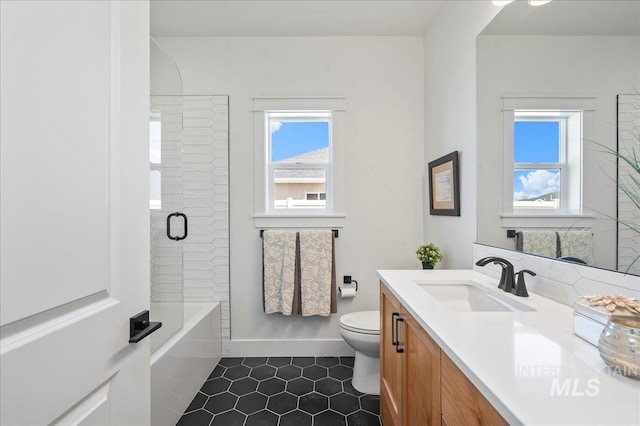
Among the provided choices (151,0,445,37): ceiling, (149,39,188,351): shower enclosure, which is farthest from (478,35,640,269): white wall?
(149,39,188,351): shower enclosure

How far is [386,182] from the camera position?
228 centimetres

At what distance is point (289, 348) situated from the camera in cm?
223

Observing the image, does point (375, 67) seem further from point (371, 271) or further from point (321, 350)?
point (321, 350)

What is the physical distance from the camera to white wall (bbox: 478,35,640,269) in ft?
2.85

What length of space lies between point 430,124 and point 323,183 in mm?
983

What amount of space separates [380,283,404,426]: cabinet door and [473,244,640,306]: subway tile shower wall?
59cm

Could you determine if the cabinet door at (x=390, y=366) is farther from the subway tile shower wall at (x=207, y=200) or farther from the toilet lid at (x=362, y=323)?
Result: the subway tile shower wall at (x=207, y=200)

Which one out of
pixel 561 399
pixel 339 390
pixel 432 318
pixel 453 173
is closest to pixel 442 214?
pixel 453 173

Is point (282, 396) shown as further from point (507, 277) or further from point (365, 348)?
point (507, 277)

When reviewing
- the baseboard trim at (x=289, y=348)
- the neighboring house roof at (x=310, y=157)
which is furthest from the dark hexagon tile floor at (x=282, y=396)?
the neighboring house roof at (x=310, y=157)

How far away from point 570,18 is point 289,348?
8.26 feet

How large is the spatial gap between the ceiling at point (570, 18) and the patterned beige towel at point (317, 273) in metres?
1.62

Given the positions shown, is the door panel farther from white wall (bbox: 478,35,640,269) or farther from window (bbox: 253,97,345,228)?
window (bbox: 253,97,345,228)

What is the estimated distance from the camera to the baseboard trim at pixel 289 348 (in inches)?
87.6
